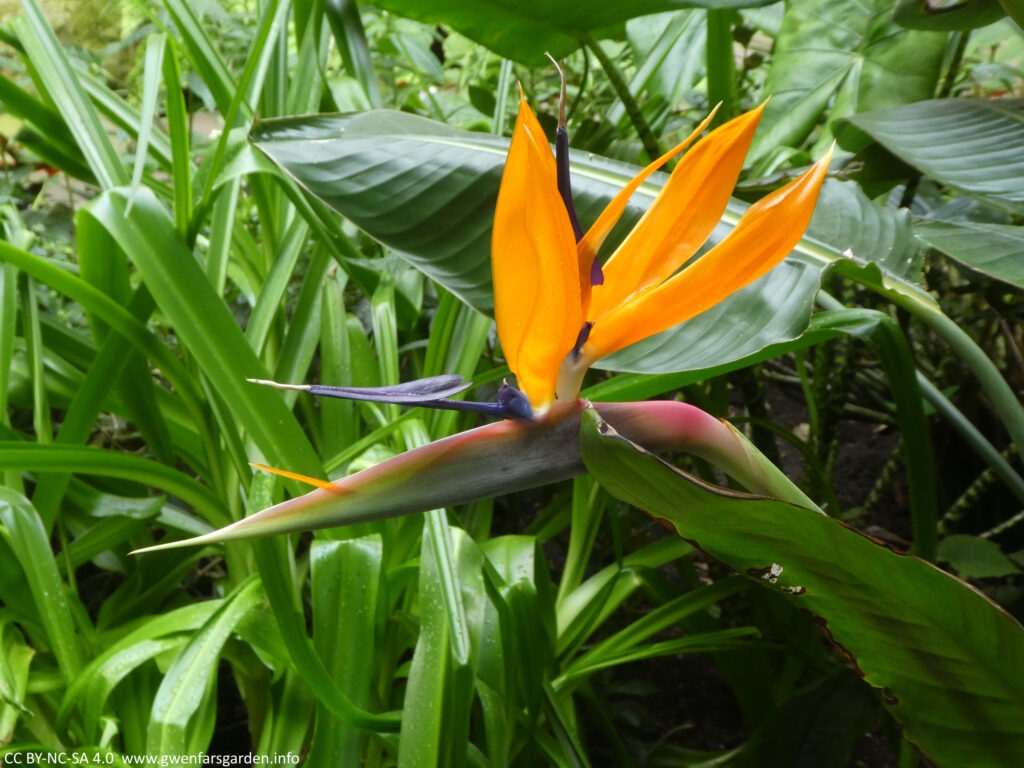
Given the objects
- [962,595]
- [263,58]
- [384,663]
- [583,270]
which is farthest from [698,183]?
[263,58]

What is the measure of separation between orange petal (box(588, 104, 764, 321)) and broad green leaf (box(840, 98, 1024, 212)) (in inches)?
16.1

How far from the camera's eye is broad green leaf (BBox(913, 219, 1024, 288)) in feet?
1.67

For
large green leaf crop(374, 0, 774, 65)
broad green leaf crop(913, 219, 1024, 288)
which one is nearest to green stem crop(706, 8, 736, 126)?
large green leaf crop(374, 0, 774, 65)

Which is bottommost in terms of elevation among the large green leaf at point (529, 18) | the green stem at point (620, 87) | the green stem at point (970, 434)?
the green stem at point (970, 434)

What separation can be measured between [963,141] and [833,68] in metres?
0.29

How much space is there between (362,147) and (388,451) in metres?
0.26

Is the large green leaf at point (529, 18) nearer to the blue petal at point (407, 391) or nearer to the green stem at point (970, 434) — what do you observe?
the green stem at point (970, 434)

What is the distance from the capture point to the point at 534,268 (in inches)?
10.3

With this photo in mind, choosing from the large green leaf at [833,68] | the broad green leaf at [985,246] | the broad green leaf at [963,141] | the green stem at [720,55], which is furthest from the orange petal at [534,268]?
the large green leaf at [833,68]

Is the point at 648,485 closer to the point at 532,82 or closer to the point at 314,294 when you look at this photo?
the point at 314,294

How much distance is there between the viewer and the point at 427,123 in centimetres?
65

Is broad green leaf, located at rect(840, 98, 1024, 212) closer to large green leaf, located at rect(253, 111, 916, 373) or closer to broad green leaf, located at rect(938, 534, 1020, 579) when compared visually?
large green leaf, located at rect(253, 111, 916, 373)

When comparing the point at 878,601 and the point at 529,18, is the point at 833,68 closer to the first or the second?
the point at 529,18

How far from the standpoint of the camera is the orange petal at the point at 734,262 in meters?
0.26
